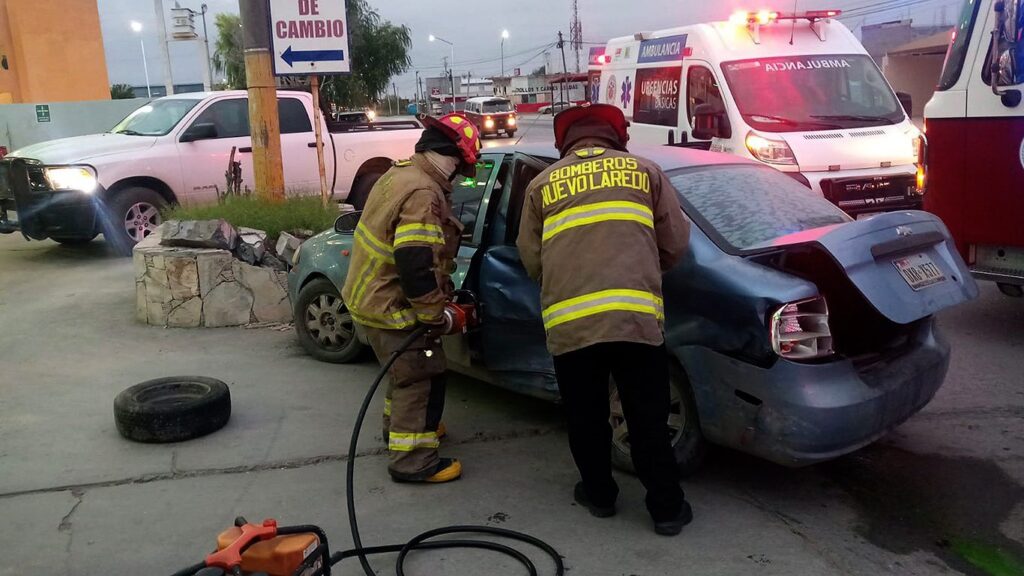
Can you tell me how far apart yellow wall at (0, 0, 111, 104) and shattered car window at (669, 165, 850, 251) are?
26.7 m

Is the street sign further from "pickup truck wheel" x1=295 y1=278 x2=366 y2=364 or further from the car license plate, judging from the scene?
the car license plate

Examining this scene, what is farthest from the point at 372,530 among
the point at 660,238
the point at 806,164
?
the point at 806,164

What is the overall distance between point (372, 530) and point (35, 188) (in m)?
7.48

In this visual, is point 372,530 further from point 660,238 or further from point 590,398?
point 660,238

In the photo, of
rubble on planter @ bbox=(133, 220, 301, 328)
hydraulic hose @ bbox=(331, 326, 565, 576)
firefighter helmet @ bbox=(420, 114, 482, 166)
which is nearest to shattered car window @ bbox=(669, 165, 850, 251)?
firefighter helmet @ bbox=(420, 114, 482, 166)

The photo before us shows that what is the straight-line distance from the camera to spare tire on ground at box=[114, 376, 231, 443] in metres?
4.73

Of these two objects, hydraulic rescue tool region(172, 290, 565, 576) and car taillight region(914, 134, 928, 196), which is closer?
hydraulic rescue tool region(172, 290, 565, 576)

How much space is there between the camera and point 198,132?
10148 millimetres

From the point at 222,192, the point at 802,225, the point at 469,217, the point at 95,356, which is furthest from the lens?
the point at 222,192

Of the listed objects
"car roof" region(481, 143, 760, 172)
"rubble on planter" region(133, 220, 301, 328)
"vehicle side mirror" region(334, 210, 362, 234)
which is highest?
"car roof" region(481, 143, 760, 172)

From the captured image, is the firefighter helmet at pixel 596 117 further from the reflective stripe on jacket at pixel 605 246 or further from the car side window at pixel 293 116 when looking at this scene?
the car side window at pixel 293 116

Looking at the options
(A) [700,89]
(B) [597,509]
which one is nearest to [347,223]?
(B) [597,509]

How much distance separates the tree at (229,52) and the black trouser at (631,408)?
28979 millimetres

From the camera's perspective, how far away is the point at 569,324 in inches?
136
